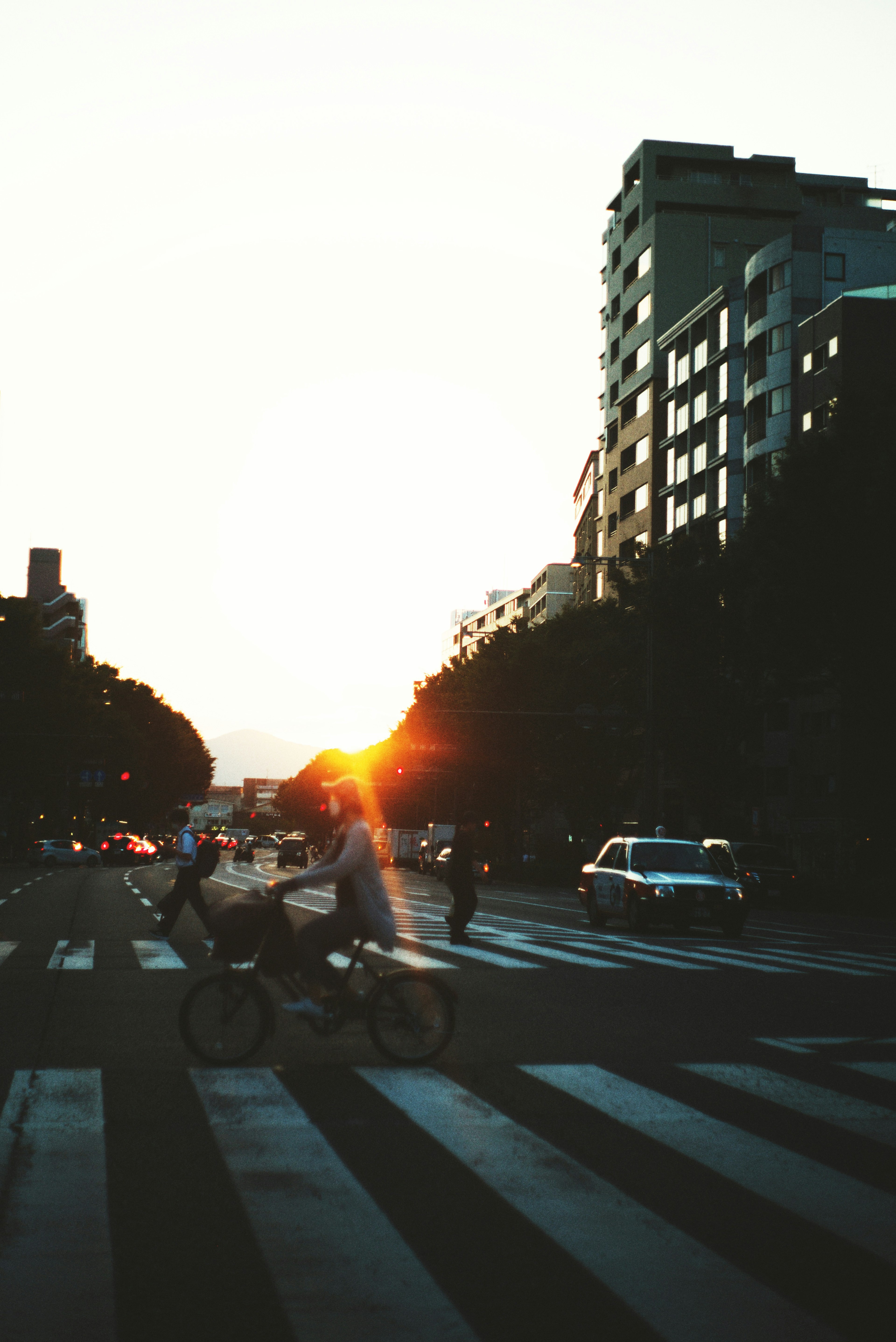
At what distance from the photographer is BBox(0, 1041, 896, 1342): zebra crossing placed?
4.32 meters

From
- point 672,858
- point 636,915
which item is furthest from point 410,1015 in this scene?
point 672,858

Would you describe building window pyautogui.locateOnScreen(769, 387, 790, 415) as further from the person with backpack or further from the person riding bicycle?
the person riding bicycle

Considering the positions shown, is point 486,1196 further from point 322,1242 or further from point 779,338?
point 779,338

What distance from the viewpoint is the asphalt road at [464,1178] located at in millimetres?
4328

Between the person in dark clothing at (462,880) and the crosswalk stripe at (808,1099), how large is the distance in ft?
35.9

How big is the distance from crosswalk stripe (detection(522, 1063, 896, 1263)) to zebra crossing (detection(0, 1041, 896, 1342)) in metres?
0.02

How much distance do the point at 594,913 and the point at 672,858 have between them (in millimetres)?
2141

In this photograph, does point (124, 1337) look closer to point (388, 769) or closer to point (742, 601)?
point (742, 601)

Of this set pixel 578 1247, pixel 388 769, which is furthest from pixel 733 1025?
pixel 388 769

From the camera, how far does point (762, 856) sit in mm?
41562

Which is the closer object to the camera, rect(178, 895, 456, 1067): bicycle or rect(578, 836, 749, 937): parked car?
rect(178, 895, 456, 1067): bicycle

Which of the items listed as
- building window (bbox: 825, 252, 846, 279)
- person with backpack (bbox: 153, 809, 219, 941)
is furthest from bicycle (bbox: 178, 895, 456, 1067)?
building window (bbox: 825, 252, 846, 279)

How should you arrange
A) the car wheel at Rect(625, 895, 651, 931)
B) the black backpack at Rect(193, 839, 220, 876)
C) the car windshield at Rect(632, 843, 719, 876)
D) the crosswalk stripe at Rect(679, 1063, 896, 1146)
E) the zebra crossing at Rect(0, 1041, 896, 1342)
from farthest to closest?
1. the car windshield at Rect(632, 843, 719, 876)
2. the car wheel at Rect(625, 895, 651, 931)
3. the black backpack at Rect(193, 839, 220, 876)
4. the crosswalk stripe at Rect(679, 1063, 896, 1146)
5. the zebra crossing at Rect(0, 1041, 896, 1342)

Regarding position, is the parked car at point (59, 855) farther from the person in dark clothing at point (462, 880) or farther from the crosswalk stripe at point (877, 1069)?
the crosswalk stripe at point (877, 1069)
